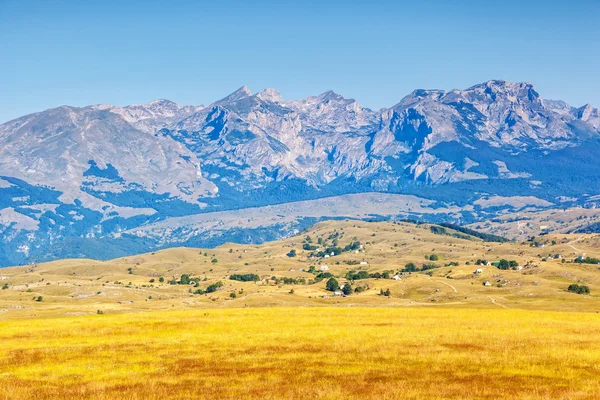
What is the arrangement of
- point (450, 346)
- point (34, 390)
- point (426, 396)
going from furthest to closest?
point (450, 346) → point (34, 390) → point (426, 396)

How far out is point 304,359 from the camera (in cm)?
5156

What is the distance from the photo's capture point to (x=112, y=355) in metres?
55.4

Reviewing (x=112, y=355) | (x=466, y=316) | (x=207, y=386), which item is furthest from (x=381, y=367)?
(x=466, y=316)

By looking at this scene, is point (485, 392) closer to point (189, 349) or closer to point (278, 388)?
point (278, 388)

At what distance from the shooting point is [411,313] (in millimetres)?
89938

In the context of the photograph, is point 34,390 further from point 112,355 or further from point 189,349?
point 189,349

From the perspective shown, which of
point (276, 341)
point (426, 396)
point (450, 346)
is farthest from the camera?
point (276, 341)

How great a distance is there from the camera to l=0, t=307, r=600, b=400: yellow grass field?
138 feet

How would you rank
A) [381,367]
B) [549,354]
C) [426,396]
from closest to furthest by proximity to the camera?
1. [426,396]
2. [381,367]
3. [549,354]

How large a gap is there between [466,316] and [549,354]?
32.2 m

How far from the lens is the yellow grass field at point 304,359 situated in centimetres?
4194

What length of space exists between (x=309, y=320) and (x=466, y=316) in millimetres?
19626

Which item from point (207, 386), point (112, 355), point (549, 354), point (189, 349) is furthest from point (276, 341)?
point (549, 354)

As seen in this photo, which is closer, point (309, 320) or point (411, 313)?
point (309, 320)
